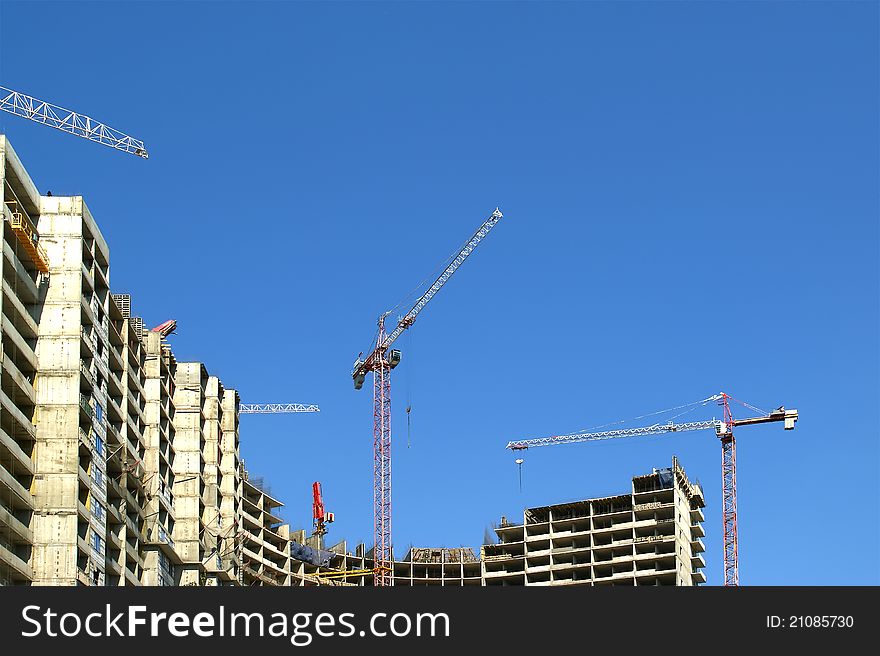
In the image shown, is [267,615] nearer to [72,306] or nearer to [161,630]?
[161,630]

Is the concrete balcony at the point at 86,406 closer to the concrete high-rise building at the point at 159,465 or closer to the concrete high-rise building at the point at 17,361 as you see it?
the concrete high-rise building at the point at 17,361

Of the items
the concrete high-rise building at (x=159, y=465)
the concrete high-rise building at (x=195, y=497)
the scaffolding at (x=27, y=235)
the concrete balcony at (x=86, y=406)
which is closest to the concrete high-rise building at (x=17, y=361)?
the scaffolding at (x=27, y=235)

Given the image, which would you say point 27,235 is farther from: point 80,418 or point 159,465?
point 159,465

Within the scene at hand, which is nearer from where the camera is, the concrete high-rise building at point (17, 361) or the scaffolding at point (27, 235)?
the concrete high-rise building at point (17, 361)

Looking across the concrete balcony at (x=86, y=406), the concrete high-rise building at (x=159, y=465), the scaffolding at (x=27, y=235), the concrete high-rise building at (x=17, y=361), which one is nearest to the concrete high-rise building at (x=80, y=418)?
the concrete balcony at (x=86, y=406)

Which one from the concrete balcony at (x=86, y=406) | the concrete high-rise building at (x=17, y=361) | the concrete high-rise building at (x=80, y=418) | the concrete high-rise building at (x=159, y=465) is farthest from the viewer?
the concrete high-rise building at (x=159, y=465)

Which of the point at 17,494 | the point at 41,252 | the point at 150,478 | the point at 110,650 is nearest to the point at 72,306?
the point at 41,252

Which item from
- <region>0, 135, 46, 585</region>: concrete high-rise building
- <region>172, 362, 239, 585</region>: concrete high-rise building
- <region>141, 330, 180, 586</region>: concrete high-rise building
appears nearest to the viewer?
<region>0, 135, 46, 585</region>: concrete high-rise building

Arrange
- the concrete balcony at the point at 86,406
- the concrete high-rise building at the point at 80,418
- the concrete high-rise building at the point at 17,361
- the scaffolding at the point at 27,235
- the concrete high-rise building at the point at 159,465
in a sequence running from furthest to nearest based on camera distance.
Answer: the concrete high-rise building at the point at 159,465 < the concrete balcony at the point at 86,406 < the concrete high-rise building at the point at 80,418 < the scaffolding at the point at 27,235 < the concrete high-rise building at the point at 17,361

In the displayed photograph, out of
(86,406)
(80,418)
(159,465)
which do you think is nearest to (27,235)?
(80,418)

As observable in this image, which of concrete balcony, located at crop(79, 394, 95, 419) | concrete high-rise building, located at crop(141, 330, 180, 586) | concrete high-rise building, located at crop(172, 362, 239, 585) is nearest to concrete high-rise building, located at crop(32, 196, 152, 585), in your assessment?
concrete balcony, located at crop(79, 394, 95, 419)

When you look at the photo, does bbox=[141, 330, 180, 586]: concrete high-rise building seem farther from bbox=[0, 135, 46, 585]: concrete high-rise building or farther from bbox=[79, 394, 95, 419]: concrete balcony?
bbox=[0, 135, 46, 585]: concrete high-rise building

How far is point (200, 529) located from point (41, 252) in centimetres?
6349

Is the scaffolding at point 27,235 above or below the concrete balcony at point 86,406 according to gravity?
above
